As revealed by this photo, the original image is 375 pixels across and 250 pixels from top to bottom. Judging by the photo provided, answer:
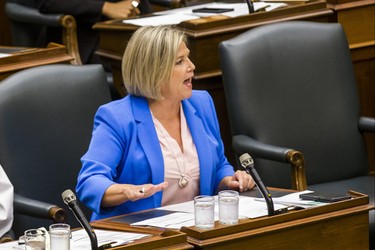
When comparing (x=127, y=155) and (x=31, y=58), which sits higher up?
(x=31, y=58)

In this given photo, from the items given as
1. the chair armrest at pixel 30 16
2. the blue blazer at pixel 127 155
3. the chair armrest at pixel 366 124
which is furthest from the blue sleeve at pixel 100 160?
the chair armrest at pixel 30 16

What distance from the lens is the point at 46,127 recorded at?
367 cm

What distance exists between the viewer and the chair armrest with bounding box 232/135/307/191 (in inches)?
144

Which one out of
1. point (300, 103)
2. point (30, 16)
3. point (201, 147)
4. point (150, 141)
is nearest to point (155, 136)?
point (150, 141)

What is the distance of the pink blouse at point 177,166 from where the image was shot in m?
3.37

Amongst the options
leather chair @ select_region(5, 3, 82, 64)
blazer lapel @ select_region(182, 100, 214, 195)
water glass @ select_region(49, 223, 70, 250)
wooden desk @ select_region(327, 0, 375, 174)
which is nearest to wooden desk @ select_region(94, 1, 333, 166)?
wooden desk @ select_region(327, 0, 375, 174)

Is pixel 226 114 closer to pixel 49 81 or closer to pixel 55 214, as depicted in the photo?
pixel 49 81

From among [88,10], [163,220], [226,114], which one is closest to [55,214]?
[163,220]

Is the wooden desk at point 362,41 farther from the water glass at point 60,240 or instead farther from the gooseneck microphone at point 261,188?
the water glass at point 60,240

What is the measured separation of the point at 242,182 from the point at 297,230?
0.46 metres

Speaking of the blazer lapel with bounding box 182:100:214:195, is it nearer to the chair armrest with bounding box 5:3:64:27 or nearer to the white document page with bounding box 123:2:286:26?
the white document page with bounding box 123:2:286:26

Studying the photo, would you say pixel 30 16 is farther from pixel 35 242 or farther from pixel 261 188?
pixel 35 242

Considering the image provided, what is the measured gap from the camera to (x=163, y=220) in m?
2.99

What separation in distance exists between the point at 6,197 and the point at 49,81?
508 mm
